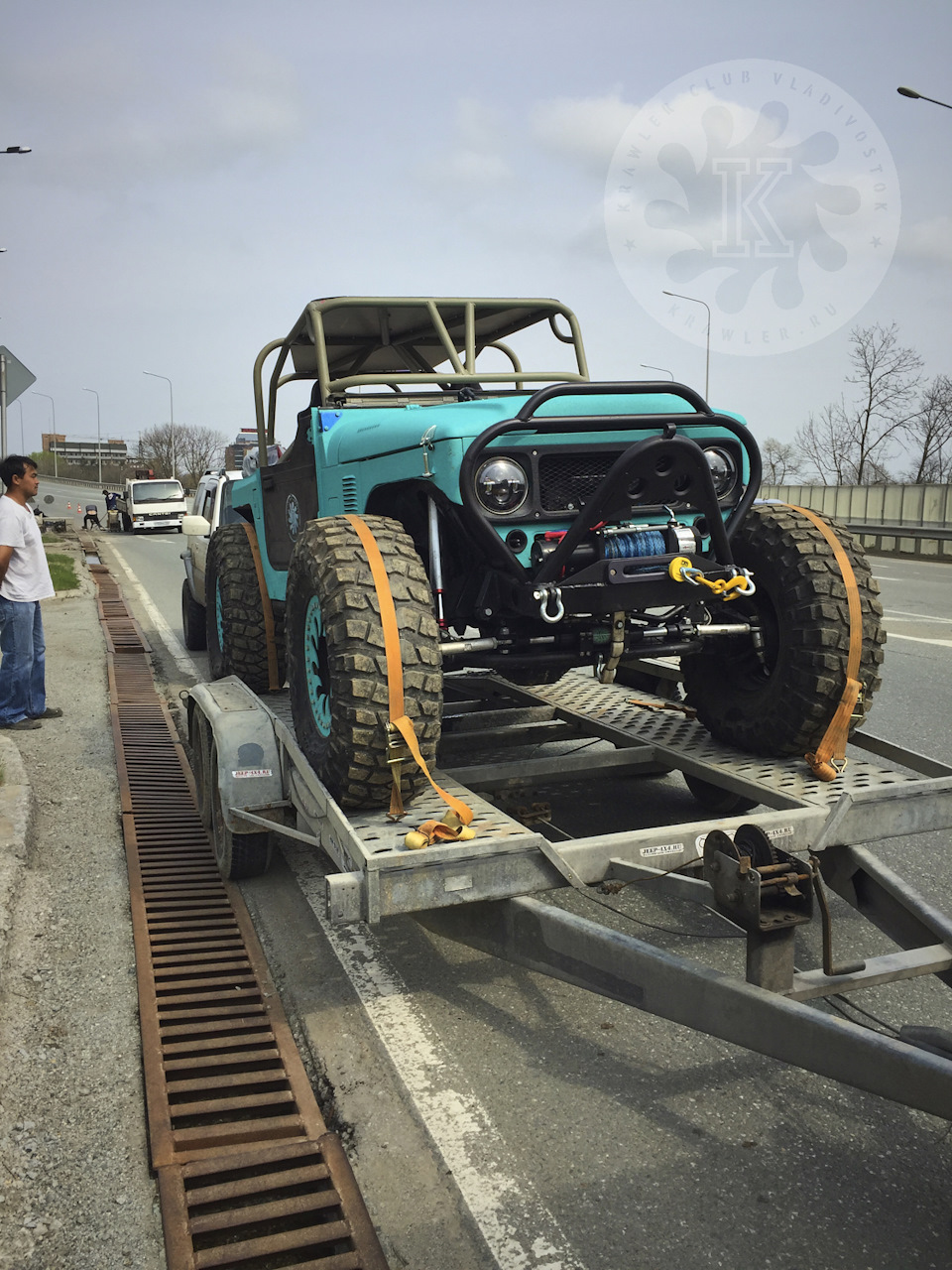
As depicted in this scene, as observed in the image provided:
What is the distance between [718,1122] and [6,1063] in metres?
2.08

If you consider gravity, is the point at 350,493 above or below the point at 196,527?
above

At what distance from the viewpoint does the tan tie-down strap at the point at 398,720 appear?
3059mm

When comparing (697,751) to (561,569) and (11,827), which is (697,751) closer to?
(561,569)

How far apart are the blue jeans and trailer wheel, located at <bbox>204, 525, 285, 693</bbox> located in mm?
1723

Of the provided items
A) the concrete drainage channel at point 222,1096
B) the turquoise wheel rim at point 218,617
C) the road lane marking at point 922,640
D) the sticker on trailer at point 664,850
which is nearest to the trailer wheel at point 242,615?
the turquoise wheel rim at point 218,617

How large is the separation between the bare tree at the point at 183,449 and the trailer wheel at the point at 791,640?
308 feet

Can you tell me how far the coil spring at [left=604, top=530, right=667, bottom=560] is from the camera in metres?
3.77

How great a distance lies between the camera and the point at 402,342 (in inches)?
230

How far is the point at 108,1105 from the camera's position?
298 centimetres

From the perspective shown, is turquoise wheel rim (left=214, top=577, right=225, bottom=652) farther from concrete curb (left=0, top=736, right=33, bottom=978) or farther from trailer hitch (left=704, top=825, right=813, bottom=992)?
trailer hitch (left=704, top=825, right=813, bottom=992)

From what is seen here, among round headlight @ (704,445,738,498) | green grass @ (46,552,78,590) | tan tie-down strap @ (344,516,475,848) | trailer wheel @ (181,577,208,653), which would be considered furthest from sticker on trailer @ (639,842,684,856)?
green grass @ (46,552,78,590)

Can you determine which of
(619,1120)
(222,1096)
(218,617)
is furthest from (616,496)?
A: (218,617)

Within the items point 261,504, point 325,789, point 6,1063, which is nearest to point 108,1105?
point 6,1063

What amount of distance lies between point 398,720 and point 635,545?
112 centimetres
